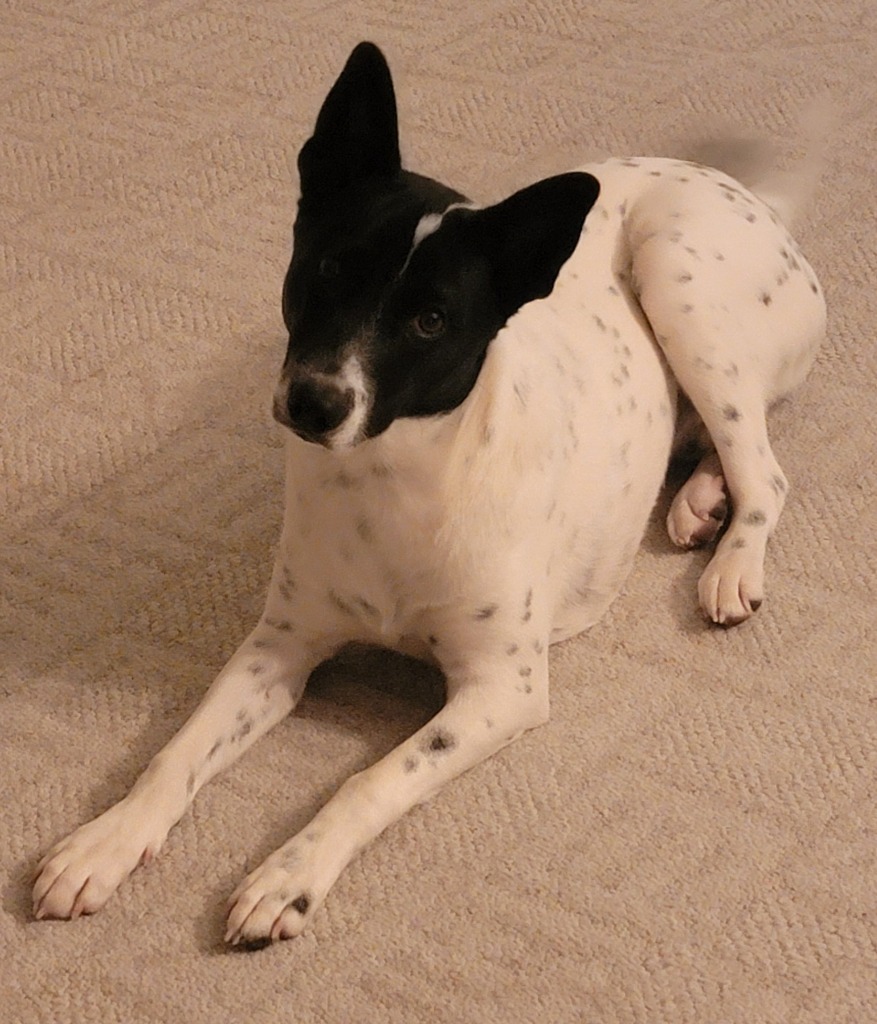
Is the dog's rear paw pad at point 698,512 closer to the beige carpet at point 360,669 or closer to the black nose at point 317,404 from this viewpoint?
the beige carpet at point 360,669

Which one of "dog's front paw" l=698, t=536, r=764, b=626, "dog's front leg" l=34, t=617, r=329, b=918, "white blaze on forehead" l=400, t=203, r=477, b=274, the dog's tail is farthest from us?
the dog's tail

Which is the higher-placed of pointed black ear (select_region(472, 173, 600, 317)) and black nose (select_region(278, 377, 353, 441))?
pointed black ear (select_region(472, 173, 600, 317))

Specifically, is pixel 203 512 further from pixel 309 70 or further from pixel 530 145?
pixel 309 70

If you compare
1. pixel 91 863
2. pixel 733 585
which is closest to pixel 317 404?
pixel 91 863

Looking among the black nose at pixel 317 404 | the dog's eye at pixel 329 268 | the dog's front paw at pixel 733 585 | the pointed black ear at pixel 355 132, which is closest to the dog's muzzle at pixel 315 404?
the black nose at pixel 317 404

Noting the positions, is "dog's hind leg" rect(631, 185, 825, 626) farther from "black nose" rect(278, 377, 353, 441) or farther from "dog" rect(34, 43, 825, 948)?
"black nose" rect(278, 377, 353, 441)

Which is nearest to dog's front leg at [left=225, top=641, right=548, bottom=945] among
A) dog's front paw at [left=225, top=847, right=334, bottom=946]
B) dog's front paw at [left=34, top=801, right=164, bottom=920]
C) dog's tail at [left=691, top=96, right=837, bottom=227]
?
dog's front paw at [left=225, top=847, right=334, bottom=946]

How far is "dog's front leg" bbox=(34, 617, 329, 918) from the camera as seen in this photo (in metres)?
1.64

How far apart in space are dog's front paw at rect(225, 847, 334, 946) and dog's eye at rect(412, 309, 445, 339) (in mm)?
575

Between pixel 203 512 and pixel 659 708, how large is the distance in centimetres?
73

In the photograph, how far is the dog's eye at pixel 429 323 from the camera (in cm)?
157

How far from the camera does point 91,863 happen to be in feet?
5.44

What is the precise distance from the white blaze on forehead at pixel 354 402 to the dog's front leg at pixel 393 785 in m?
0.37

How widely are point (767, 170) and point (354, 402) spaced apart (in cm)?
149
